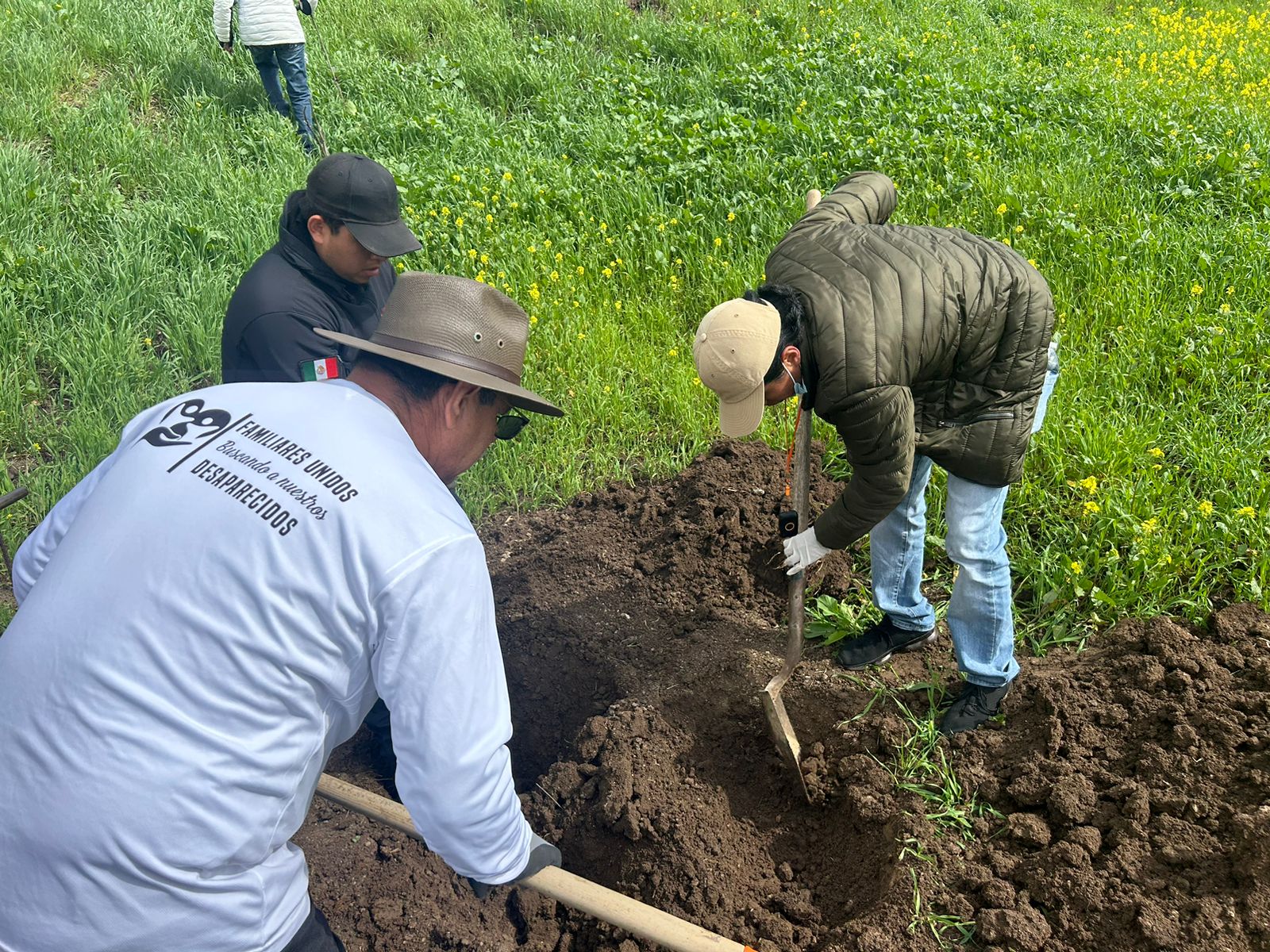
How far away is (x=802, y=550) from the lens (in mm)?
3039

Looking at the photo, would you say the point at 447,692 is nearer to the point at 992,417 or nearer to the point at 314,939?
the point at 314,939

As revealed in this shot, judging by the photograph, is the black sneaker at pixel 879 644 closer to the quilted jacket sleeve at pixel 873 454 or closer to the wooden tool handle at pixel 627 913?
the quilted jacket sleeve at pixel 873 454

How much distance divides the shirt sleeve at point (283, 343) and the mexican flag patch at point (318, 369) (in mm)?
18

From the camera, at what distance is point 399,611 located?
167 centimetres

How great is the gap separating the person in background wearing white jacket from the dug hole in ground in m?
4.84

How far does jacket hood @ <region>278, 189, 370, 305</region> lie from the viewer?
3.25m

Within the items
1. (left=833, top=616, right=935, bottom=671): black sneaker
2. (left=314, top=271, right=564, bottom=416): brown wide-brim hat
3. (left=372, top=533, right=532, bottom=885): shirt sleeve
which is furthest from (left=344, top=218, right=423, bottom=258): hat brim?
(left=833, top=616, right=935, bottom=671): black sneaker

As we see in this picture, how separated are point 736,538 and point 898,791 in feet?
4.46

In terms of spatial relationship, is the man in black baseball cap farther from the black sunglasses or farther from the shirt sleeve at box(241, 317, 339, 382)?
the black sunglasses

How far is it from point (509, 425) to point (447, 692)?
2.43ft

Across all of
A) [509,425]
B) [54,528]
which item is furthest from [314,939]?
[509,425]

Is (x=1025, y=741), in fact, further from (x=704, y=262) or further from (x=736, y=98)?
(x=736, y=98)

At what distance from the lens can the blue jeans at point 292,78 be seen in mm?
6730

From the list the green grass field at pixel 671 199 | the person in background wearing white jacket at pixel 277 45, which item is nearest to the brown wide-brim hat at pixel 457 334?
the green grass field at pixel 671 199
